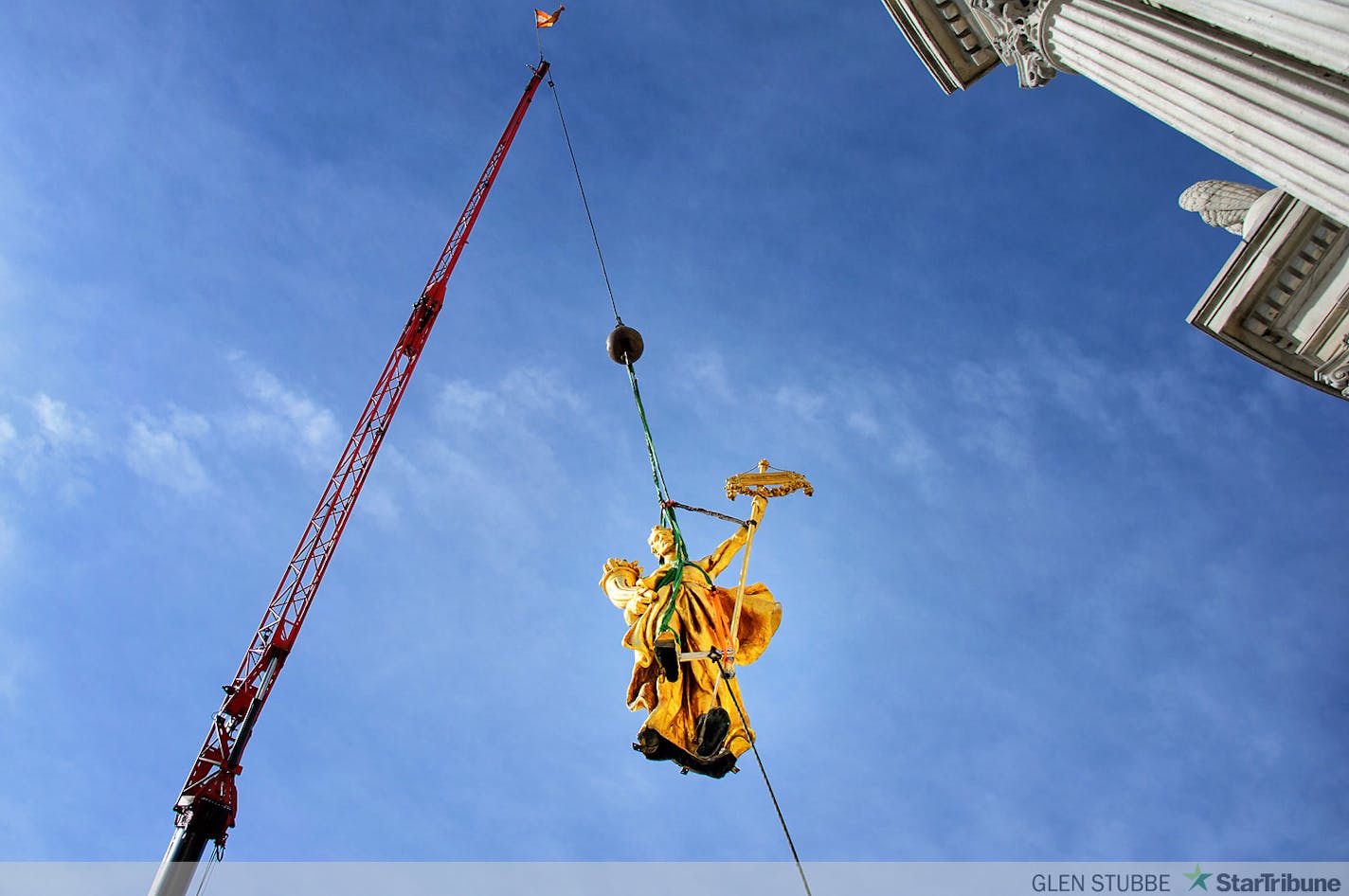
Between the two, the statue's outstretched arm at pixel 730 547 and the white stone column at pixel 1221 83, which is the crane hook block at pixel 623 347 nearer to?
the statue's outstretched arm at pixel 730 547

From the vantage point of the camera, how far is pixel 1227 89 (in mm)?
12211

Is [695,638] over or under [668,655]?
over

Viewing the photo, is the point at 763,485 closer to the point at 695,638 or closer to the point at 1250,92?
the point at 695,638

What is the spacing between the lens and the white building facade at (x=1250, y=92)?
10.9 meters

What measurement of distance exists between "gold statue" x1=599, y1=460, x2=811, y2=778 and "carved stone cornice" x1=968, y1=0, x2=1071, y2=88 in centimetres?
894

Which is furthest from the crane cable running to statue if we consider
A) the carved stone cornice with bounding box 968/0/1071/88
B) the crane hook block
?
the carved stone cornice with bounding box 968/0/1071/88

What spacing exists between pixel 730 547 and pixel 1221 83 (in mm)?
12431

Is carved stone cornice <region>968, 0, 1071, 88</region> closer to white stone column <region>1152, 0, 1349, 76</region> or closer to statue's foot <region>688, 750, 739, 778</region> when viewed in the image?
white stone column <region>1152, 0, 1349, 76</region>

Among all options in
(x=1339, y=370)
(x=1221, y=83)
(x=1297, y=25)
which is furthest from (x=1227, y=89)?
(x=1339, y=370)

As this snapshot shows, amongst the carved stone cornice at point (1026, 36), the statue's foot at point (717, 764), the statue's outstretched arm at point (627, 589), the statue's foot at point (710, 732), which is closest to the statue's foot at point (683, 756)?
the statue's foot at point (717, 764)

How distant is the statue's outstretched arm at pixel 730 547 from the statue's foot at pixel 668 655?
2.04m

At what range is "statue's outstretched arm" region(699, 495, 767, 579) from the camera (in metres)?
20.7

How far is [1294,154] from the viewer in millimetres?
11266

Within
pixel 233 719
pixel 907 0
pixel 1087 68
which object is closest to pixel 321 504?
pixel 233 719
